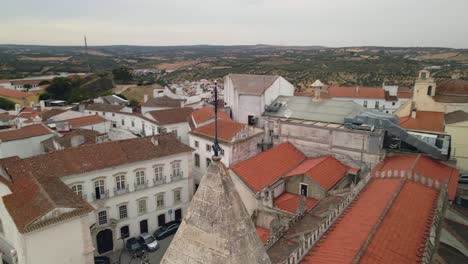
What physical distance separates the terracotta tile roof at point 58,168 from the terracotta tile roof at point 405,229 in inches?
675

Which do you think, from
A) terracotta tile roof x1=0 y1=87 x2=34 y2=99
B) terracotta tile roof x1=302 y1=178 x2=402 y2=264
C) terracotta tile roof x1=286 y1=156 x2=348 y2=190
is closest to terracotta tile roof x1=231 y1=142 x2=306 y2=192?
terracotta tile roof x1=286 y1=156 x2=348 y2=190

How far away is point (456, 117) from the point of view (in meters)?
35.5

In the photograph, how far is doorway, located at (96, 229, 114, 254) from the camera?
28328 mm

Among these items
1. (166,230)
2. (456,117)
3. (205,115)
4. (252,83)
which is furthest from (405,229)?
(205,115)

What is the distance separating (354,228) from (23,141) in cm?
3401

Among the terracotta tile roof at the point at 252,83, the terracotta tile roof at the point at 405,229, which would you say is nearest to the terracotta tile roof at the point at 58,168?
the terracotta tile roof at the point at 252,83

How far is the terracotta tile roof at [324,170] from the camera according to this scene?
25.6 metres

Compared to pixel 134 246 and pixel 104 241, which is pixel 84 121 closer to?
pixel 104 241

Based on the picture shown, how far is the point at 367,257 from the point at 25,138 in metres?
35.3

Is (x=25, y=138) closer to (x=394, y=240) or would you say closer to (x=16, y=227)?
(x=16, y=227)

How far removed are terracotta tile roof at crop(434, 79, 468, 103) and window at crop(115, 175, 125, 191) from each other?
37.4 m

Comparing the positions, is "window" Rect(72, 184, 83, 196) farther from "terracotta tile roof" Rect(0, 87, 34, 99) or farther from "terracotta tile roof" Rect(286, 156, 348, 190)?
"terracotta tile roof" Rect(0, 87, 34, 99)

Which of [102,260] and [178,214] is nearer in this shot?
[102,260]

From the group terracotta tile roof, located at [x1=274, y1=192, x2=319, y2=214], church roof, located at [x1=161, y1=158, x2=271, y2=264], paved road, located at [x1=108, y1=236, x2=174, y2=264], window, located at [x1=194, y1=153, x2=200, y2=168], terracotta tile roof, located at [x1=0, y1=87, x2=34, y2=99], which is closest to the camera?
church roof, located at [x1=161, y1=158, x2=271, y2=264]
